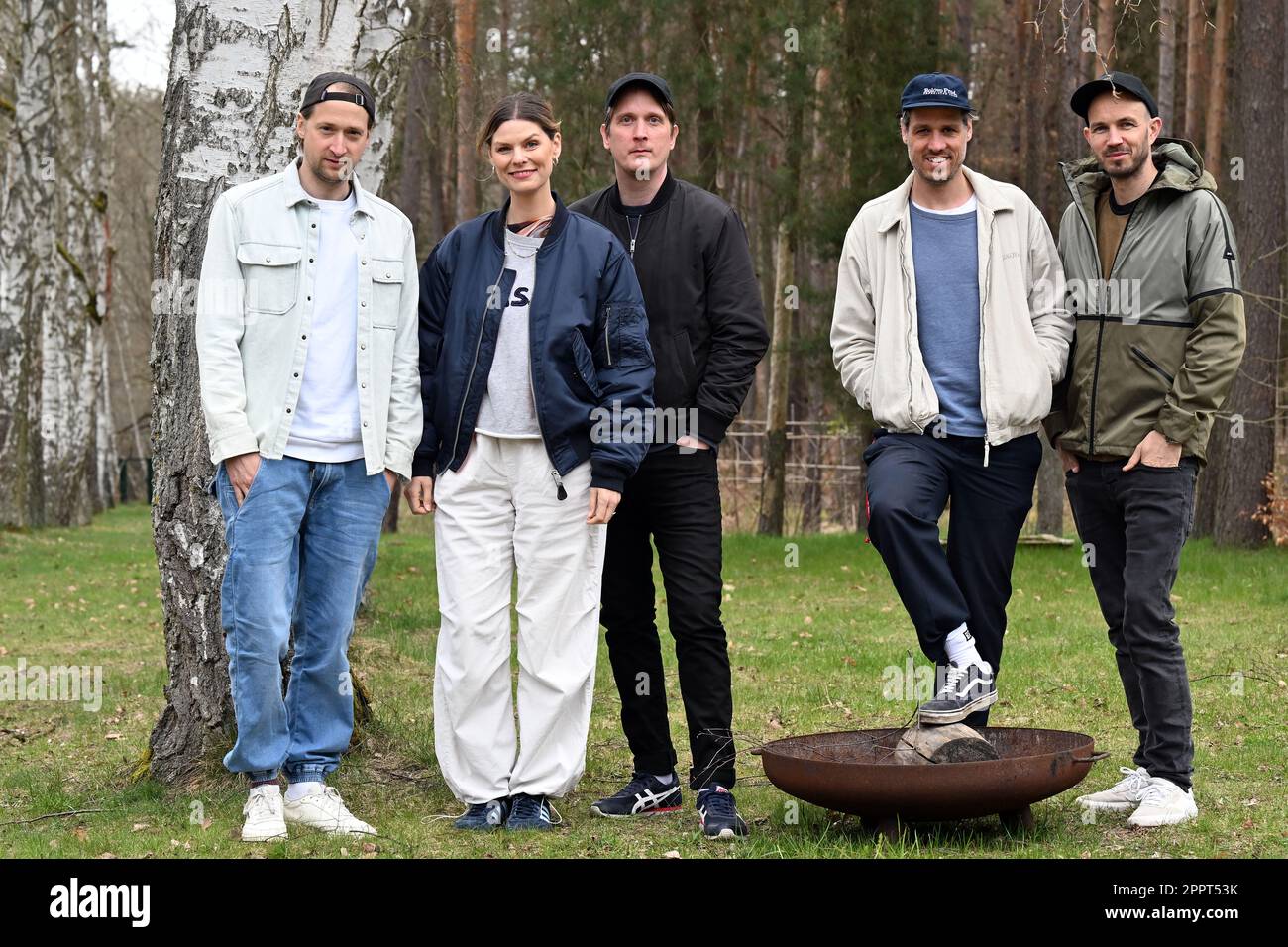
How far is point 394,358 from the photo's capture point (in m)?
4.92

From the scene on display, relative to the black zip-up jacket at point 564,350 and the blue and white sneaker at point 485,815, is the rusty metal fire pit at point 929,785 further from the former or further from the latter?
the black zip-up jacket at point 564,350

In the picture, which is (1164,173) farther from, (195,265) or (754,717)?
(195,265)

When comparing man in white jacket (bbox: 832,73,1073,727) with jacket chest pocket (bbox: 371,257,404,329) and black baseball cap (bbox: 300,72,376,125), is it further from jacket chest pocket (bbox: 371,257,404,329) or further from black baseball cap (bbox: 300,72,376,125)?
black baseball cap (bbox: 300,72,376,125)

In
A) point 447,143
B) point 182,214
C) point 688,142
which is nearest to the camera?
point 182,214

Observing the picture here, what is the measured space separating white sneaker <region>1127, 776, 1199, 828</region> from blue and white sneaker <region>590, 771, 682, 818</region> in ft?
5.26

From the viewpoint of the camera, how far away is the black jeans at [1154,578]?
4.84 meters

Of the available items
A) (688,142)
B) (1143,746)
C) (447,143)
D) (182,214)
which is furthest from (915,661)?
(447,143)

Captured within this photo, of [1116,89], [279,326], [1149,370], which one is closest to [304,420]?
[279,326]

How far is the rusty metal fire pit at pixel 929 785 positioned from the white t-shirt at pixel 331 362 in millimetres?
1758

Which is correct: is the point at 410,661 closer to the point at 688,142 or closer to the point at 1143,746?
the point at 1143,746

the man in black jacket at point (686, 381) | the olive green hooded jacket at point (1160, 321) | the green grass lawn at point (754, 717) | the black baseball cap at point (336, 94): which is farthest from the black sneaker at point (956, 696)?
the black baseball cap at point (336, 94)

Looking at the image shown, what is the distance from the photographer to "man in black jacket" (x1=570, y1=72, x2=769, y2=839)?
198 inches

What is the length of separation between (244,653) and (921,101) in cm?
289

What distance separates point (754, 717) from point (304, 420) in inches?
131
